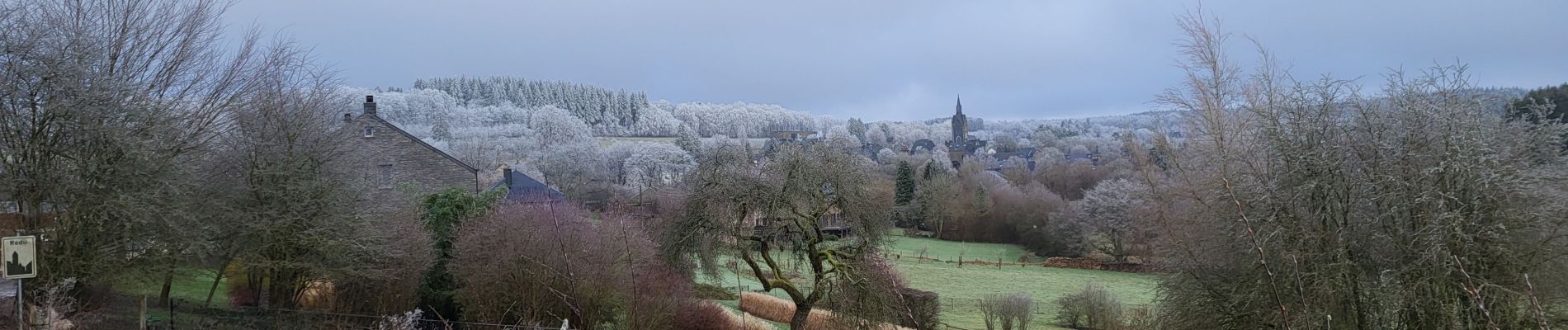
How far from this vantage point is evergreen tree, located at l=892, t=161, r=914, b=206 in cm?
4856

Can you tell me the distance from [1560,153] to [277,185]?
51.8 ft

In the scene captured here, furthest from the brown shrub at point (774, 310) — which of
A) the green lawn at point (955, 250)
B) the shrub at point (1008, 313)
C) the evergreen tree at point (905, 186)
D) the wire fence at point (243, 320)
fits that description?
the evergreen tree at point (905, 186)

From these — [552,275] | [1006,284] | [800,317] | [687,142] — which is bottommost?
[1006,284]

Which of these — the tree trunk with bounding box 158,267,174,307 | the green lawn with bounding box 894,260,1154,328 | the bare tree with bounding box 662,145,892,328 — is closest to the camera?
the tree trunk with bounding box 158,267,174,307

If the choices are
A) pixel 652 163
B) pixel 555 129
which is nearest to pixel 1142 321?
pixel 652 163

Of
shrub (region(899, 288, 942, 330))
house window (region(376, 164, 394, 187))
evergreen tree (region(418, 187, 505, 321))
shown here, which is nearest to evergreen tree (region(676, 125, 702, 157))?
house window (region(376, 164, 394, 187))

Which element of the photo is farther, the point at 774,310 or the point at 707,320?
the point at 774,310

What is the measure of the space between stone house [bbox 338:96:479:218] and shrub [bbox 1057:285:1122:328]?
14.1 m

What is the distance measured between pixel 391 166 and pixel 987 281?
19864 mm

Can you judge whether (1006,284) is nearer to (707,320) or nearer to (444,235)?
(707,320)

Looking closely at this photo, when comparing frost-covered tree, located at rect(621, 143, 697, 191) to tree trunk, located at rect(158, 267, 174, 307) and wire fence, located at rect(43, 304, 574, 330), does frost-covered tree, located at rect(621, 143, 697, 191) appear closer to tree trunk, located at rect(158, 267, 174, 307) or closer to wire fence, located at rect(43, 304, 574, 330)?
tree trunk, located at rect(158, 267, 174, 307)

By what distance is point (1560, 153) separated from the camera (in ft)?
28.3

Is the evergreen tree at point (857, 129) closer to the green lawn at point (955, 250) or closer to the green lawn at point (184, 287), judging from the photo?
the green lawn at point (955, 250)

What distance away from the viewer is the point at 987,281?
3058 cm
